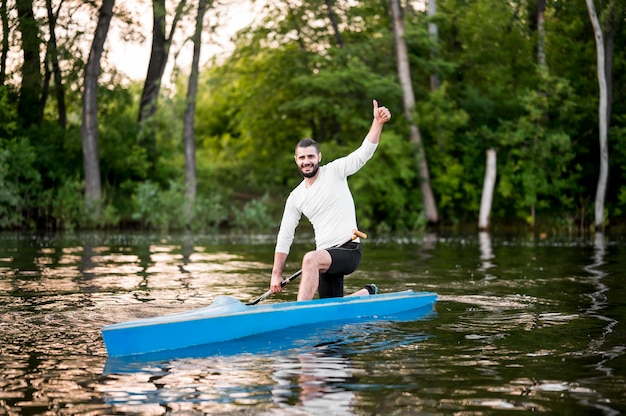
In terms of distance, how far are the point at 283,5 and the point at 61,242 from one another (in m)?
14.0

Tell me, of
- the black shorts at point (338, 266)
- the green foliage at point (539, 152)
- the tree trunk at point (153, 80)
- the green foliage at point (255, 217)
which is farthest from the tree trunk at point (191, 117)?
the black shorts at point (338, 266)

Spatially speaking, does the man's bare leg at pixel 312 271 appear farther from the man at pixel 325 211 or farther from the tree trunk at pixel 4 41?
the tree trunk at pixel 4 41

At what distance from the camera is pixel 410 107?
31.8 m

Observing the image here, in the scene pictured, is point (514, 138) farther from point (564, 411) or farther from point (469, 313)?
point (564, 411)

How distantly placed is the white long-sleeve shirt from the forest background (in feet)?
61.1

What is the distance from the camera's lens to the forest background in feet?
94.3

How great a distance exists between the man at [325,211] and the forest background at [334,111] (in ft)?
61.1

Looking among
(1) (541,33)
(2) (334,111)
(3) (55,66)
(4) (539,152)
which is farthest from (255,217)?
(1) (541,33)

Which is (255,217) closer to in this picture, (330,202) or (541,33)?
(541,33)

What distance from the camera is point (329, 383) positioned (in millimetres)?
6246

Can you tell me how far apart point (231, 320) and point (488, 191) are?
Result: 78.6 ft

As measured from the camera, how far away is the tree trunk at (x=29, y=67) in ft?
93.9

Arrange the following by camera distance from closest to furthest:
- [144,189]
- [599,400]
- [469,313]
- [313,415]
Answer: [313,415] → [599,400] → [469,313] → [144,189]

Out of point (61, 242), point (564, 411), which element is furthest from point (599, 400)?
point (61, 242)
